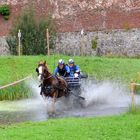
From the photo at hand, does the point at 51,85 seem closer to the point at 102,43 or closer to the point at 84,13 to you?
the point at 102,43

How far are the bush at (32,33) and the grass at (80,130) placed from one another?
86.3 feet

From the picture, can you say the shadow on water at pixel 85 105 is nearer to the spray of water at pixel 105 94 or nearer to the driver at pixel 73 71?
the spray of water at pixel 105 94

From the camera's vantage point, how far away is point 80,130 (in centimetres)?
1524

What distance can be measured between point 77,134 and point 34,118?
592cm

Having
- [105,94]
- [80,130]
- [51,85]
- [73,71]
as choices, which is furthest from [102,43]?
[80,130]

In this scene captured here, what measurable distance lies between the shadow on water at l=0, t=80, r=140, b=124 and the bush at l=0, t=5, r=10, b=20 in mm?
28017

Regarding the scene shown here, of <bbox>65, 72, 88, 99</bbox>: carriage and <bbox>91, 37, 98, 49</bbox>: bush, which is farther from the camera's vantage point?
<bbox>91, 37, 98, 49</bbox>: bush

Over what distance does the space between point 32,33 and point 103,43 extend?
8759mm

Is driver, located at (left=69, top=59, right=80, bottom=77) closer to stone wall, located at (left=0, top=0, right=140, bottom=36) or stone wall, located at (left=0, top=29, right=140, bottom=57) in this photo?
stone wall, located at (left=0, top=29, right=140, bottom=57)

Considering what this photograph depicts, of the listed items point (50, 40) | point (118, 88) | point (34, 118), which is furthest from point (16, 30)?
point (34, 118)

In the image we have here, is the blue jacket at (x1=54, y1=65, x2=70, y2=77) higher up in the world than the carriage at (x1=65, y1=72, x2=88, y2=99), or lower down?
higher up

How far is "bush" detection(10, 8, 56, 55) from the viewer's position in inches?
1710

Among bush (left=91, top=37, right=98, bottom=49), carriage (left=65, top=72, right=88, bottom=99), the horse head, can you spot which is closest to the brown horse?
the horse head

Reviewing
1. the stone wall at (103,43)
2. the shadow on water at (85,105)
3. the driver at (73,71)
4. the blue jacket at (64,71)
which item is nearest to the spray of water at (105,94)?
the shadow on water at (85,105)
